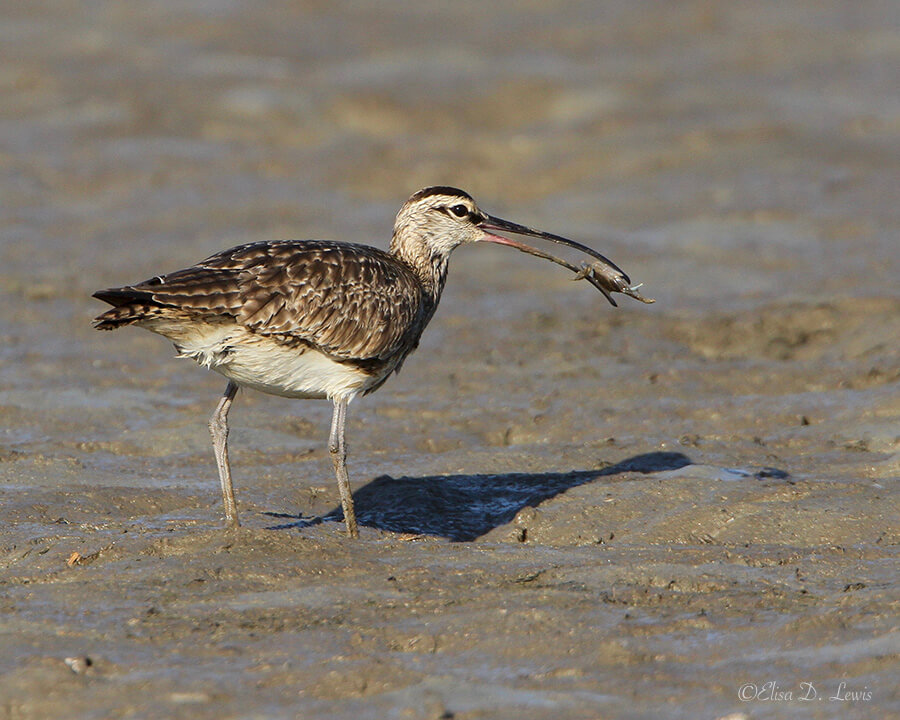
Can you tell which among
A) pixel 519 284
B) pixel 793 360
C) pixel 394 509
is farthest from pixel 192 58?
pixel 394 509

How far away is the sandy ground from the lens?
531 cm

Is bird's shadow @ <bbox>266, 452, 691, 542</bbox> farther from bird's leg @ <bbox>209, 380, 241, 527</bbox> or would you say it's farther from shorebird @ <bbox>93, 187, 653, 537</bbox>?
shorebird @ <bbox>93, 187, 653, 537</bbox>

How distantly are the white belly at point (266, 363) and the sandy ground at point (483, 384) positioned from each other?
79 cm

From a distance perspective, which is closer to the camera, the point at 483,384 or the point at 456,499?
the point at 456,499

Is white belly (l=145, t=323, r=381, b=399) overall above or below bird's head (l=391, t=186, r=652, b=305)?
below

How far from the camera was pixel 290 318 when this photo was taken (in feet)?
24.8

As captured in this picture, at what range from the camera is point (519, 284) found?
14.0 meters

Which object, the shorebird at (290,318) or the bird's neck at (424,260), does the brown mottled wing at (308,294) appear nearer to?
the shorebird at (290,318)

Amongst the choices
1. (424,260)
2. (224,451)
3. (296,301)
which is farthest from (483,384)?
(296,301)

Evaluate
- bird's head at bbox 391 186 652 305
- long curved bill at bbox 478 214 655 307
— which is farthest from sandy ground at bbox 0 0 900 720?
bird's head at bbox 391 186 652 305

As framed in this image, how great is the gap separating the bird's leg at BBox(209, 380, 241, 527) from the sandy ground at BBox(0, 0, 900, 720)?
0.80ft

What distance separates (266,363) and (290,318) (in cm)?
28

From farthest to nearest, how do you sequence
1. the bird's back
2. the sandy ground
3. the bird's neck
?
the bird's neck
the bird's back
the sandy ground

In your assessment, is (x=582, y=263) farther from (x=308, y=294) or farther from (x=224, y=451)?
(x=224, y=451)
